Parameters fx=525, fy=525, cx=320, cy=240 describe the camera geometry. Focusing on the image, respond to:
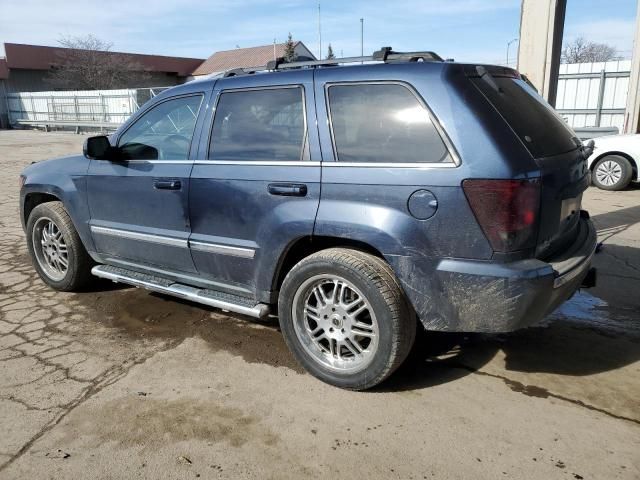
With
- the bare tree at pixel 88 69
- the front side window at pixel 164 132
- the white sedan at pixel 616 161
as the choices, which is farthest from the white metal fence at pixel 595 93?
the bare tree at pixel 88 69

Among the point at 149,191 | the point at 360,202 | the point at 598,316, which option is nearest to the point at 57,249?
the point at 149,191

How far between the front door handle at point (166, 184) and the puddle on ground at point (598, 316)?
3.03 metres

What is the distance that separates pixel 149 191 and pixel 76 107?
30334mm

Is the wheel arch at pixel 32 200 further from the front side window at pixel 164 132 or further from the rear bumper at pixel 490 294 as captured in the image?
the rear bumper at pixel 490 294

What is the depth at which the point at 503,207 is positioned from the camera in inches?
105

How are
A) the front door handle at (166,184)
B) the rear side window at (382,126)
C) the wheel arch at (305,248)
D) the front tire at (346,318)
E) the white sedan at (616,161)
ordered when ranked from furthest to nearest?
1. the white sedan at (616,161)
2. the front door handle at (166,184)
3. the wheel arch at (305,248)
4. the front tire at (346,318)
5. the rear side window at (382,126)

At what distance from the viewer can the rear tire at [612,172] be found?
995cm

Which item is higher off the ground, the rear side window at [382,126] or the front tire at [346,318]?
the rear side window at [382,126]

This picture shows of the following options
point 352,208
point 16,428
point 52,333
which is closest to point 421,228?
point 352,208

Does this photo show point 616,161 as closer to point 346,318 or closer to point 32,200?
point 346,318

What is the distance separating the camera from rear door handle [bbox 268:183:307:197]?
10.5 feet

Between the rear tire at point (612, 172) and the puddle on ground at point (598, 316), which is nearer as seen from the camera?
the puddle on ground at point (598, 316)

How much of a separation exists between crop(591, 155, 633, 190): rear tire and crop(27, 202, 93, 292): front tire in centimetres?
945

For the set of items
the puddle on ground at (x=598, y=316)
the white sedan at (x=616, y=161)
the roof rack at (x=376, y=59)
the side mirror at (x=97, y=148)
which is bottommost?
the puddle on ground at (x=598, y=316)
